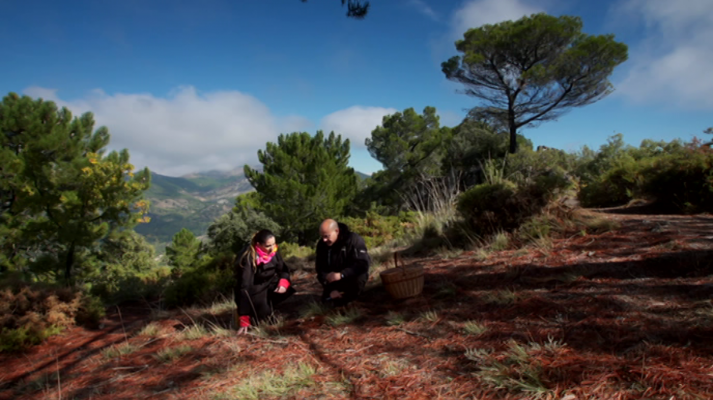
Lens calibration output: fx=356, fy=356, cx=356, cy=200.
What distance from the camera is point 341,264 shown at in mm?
3539

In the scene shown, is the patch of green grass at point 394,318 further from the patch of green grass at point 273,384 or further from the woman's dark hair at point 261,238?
the woman's dark hair at point 261,238

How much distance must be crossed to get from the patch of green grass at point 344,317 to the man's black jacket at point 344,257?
32cm

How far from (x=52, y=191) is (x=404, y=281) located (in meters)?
16.2

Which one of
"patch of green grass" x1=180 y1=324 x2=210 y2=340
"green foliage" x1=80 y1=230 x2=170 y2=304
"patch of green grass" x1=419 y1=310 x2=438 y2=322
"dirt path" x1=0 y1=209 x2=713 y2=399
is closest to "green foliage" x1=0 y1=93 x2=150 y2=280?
"green foliage" x1=80 y1=230 x2=170 y2=304

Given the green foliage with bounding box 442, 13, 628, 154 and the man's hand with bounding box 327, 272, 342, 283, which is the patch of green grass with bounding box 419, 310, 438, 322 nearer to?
the man's hand with bounding box 327, 272, 342, 283

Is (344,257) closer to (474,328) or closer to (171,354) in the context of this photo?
(474,328)

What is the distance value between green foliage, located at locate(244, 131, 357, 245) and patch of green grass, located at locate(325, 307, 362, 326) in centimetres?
1644

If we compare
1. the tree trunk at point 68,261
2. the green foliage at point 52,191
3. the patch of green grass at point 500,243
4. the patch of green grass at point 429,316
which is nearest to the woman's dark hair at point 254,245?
the patch of green grass at point 429,316

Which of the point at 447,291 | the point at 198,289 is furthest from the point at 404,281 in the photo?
the point at 198,289

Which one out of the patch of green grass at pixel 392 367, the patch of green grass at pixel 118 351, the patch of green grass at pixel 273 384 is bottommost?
the patch of green grass at pixel 118 351

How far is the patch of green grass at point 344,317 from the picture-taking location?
3043mm

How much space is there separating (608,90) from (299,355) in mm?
19286

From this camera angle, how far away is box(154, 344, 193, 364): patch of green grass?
292 cm

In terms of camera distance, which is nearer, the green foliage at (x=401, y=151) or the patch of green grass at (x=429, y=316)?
the patch of green grass at (x=429, y=316)
